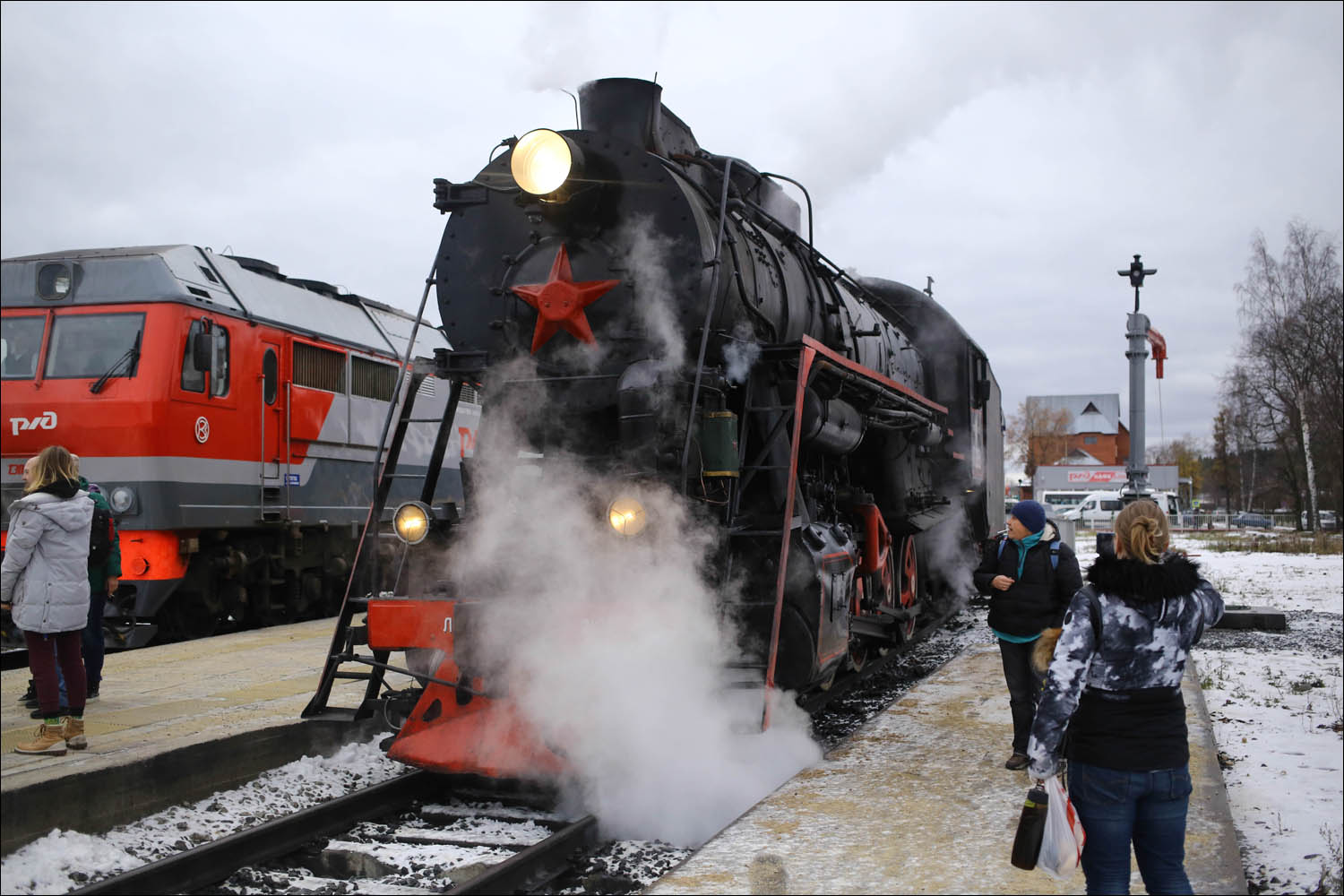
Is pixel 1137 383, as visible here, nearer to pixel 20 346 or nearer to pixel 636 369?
pixel 636 369

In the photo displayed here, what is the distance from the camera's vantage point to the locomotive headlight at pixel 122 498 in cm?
875

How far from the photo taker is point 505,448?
5.80 meters

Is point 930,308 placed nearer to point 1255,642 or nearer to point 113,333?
point 1255,642

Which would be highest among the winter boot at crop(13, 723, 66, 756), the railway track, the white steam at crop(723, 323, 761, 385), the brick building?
the brick building

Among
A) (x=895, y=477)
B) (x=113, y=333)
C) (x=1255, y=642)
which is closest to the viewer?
(x=895, y=477)

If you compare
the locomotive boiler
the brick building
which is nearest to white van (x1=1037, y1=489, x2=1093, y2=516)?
the brick building

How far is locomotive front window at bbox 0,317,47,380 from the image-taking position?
29.6 feet

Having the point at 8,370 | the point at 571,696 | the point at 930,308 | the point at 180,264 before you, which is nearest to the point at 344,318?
the point at 180,264

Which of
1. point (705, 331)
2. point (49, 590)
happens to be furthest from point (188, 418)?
point (705, 331)

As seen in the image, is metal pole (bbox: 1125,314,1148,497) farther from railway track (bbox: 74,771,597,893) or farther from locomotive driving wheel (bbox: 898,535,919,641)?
railway track (bbox: 74,771,597,893)

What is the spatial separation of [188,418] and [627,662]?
5870 mm

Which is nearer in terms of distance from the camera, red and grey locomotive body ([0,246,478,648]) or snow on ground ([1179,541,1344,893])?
snow on ground ([1179,541,1344,893])

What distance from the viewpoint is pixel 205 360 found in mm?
9250

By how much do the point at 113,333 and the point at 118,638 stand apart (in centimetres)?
269
